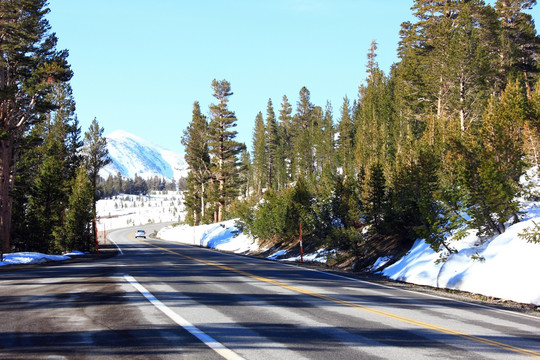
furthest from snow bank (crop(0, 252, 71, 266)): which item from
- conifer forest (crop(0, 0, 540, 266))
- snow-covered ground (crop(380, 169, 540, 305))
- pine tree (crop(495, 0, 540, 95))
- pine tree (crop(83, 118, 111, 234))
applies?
pine tree (crop(495, 0, 540, 95))

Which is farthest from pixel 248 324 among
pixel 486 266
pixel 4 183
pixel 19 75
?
pixel 19 75

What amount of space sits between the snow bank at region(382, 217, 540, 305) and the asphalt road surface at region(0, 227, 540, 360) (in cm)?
171

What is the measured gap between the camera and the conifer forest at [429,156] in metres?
12.1

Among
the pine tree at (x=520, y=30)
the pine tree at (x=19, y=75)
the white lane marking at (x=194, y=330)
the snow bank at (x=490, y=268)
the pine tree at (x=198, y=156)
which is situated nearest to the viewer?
the white lane marking at (x=194, y=330)

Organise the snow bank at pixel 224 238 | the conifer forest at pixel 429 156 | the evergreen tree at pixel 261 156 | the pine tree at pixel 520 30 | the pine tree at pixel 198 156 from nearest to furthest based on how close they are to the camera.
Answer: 1. the conifer forest at pixel 429 156
2. the snow bank at pixel 224 238
3. the pine tree at pixel 520 30
4. the pine tree at pixel 198 156
5. the evergreen tree at pixel 261 156

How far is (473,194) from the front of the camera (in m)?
11.9

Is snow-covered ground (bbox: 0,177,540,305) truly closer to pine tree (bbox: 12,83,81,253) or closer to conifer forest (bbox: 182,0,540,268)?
conifer forest (bbox: 182,0,540,268)

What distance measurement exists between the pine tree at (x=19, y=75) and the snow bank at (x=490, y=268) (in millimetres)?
22699

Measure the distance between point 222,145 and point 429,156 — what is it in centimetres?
4190

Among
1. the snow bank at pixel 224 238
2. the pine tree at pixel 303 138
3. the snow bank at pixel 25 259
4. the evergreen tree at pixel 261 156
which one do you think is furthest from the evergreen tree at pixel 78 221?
the evergreen tree at pixel 261 156

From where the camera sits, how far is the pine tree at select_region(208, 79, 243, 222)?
182ft

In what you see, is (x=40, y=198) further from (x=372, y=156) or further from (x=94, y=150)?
(x=372, y=156)

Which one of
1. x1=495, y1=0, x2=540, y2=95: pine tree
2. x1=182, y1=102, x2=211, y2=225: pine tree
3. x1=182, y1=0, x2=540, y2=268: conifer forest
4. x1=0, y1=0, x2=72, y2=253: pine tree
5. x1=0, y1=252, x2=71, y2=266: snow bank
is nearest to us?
x1=182, y1=0, x2=540, y2=268: conifer forest

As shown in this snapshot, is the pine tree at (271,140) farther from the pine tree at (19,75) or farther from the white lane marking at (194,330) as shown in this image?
the white lane marking at (194,330)
